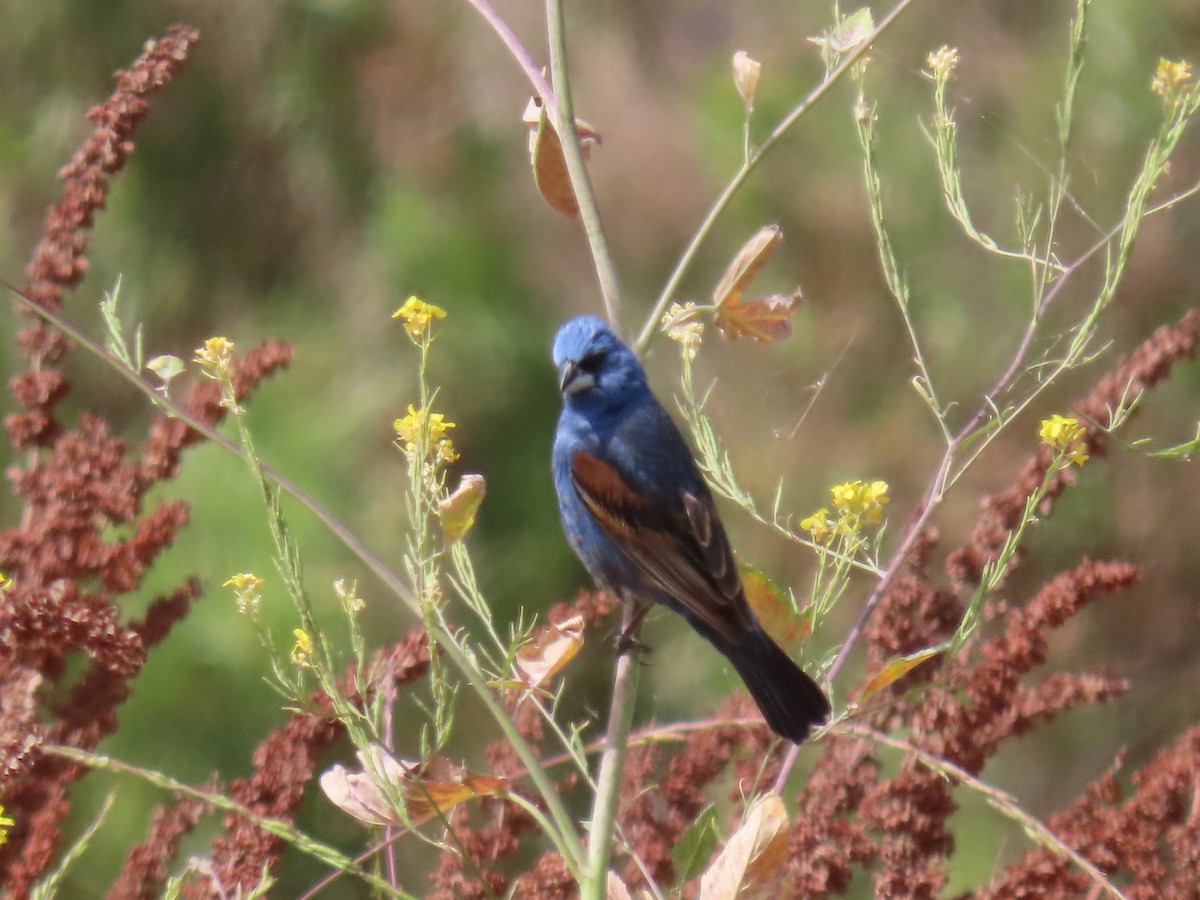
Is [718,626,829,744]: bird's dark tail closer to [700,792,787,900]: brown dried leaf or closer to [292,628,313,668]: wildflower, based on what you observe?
[700,792,787,900]: brown dried leaf

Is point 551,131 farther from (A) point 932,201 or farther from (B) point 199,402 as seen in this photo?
(A) point 932,201

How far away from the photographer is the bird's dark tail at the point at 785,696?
4.22 feet

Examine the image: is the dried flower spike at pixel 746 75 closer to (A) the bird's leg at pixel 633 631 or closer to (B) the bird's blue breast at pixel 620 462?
(A) the bird's leg at pixel 633 631

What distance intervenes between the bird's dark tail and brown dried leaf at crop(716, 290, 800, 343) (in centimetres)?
26

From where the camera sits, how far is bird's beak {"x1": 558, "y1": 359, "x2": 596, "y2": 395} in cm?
191

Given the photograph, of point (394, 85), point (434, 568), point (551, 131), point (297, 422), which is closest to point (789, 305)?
point (551, 131)

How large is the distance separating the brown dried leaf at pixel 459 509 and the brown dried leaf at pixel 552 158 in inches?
12.5

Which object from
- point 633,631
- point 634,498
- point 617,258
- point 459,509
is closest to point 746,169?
point 459,509

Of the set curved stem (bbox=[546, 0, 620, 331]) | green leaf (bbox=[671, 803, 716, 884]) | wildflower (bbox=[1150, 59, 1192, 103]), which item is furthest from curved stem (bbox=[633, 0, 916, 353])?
green leaf (bbox=[671, 803, 716, 884])

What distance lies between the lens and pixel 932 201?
3.14 m

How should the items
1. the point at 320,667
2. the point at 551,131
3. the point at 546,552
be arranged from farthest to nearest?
the point at 546,552 → the point at 551,131 → the point at 320,667

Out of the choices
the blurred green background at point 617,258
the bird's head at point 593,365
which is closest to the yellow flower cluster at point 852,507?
the bird's head at point 593,365

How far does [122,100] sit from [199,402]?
305mm

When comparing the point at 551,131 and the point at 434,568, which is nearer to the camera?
the point at 434,568
